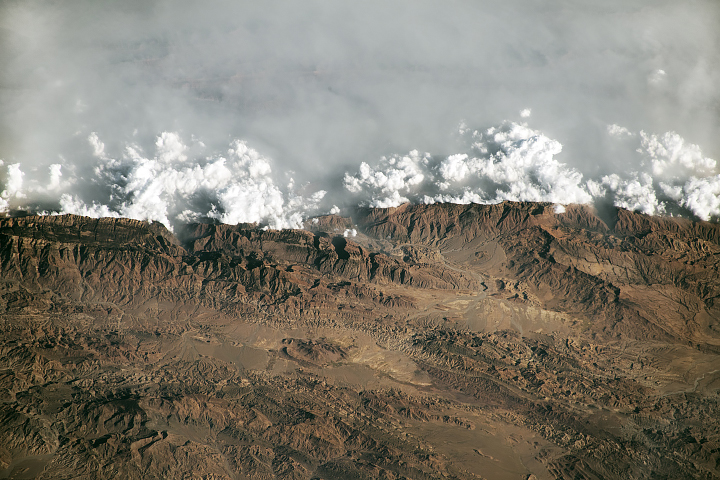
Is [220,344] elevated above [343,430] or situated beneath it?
elevated above

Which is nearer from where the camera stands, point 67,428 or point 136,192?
point 67,428

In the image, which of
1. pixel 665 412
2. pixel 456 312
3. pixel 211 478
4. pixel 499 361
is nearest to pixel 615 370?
pixel 665 412

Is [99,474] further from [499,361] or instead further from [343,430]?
[499,361]

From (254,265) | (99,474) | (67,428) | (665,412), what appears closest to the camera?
(99,474)

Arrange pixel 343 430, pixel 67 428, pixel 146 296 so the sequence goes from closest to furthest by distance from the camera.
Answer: pixel 67 428 → pixel 343 430 → pixel 146 296

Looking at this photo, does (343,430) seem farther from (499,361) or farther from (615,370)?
(615,370)

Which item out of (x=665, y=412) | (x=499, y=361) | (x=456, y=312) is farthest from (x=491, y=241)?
(x=665, y=412)

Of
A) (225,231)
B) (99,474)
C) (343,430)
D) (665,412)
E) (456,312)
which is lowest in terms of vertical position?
(99,474)
